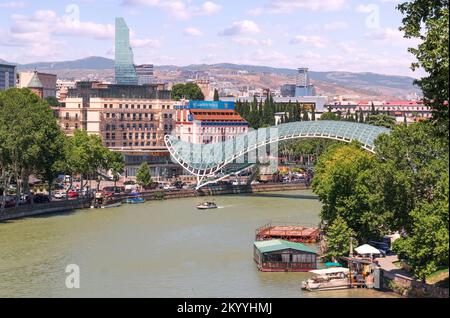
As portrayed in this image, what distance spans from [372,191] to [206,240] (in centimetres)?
1118

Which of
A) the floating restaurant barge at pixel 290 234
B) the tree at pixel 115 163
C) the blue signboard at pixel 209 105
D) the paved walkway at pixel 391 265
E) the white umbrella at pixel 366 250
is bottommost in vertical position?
the floating restaurant barge at pixel 290 234

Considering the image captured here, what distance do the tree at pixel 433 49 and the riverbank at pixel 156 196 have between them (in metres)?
34.0

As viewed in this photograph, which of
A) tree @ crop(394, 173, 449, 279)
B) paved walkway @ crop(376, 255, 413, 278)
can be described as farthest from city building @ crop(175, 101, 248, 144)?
tree @ crop(394, 173, 449, 279)

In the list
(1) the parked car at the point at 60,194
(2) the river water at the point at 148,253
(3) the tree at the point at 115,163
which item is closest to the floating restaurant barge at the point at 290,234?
(2) the river water at the point at 148,253

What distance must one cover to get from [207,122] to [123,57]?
19970 mm

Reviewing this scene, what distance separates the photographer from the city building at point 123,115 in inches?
3666

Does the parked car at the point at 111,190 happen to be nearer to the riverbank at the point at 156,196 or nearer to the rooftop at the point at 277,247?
the riverbank at the point at 156,196

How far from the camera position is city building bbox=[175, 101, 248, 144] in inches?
3935

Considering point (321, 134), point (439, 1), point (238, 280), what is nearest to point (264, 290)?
point (238, 280)

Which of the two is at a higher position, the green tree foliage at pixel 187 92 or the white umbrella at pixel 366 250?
the green tree foliage at pixel 187 92

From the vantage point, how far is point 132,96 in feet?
310

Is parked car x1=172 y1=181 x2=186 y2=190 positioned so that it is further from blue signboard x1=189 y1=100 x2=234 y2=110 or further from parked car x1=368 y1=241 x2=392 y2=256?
parked car x1=368 y1=241 x2=392 y2=256

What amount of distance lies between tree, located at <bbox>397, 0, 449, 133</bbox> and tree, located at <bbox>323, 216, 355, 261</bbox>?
44.8 ft

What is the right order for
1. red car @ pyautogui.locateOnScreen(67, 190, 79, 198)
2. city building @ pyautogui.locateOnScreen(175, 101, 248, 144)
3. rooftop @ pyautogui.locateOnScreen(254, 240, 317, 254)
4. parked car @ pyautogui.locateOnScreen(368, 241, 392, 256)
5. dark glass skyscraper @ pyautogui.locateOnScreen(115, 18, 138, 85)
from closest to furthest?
rooftop @ pyautogui.locateOnScreen(254, 240, 317, 254) → parked car @ pyautogui.locateOnScreen(368, 241, 392, 256) → red car @ pyautogui.locateOnScreen(67, 190, 79, 198) → city building @ pyautogui.locateOnScreen(175, 101, 248, 144) → dark glass skyscraper @ pyautogui.locateOnScreen(115, 18, 138, 85)
